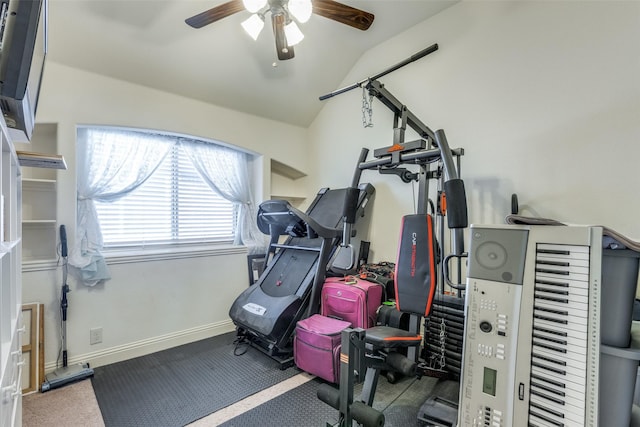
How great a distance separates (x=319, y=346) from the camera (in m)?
2.24

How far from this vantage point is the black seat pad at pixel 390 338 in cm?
164

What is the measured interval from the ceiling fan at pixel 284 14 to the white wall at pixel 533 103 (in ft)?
3.66

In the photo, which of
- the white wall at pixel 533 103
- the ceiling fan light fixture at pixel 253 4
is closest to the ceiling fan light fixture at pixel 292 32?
the ceiling fan light fixture at pixel 253 4

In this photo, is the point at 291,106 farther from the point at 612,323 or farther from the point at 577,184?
the point at 612,323

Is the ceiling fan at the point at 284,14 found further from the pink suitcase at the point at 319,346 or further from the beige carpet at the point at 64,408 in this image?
the beige carpet at the point at 64,408

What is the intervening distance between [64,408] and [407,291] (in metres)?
2.38

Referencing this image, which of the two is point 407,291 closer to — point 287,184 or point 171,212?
point 171,212

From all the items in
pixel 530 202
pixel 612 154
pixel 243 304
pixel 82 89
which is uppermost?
pixel 82 89

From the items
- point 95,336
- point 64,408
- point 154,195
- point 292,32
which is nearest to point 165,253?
point 154,195

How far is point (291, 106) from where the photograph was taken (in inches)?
147

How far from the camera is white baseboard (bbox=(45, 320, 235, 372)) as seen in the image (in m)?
2.57

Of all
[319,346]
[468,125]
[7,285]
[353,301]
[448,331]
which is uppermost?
[468,125]

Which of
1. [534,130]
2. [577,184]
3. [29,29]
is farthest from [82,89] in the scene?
[577,184]

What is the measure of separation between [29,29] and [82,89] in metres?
1.97
